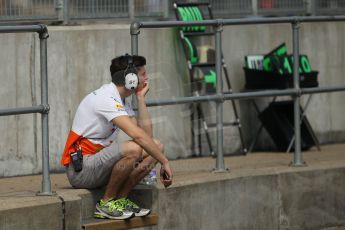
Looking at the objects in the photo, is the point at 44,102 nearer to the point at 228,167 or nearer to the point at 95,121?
the point at 95,121

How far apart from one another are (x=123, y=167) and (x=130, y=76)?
2.31 ft

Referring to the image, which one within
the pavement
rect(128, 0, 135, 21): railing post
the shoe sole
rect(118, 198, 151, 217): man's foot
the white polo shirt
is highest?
rect(128, 0, 135, 21): railing post

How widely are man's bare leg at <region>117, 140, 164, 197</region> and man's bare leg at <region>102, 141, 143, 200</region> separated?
41 millimetres

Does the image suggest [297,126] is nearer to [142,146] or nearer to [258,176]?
[258,176]

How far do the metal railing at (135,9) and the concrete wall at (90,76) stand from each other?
0.19 meters

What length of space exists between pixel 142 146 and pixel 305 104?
422 cm

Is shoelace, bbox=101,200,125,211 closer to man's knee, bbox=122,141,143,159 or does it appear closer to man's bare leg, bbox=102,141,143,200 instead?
man's bare leg, bbox=102,141,143,200

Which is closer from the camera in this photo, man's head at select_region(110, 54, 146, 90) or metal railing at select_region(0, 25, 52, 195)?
metal railing at select_region(0, 25, 52, 195)

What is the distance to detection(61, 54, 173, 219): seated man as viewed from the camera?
7.68m

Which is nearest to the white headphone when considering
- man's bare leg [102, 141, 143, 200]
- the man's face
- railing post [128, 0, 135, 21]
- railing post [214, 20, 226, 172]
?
the man's face

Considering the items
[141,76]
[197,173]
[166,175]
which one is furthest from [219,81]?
[166,175]

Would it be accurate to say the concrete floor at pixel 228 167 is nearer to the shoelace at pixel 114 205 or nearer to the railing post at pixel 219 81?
the railing post at pixel 219 81

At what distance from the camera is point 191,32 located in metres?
10.7

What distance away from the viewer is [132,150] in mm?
7648
